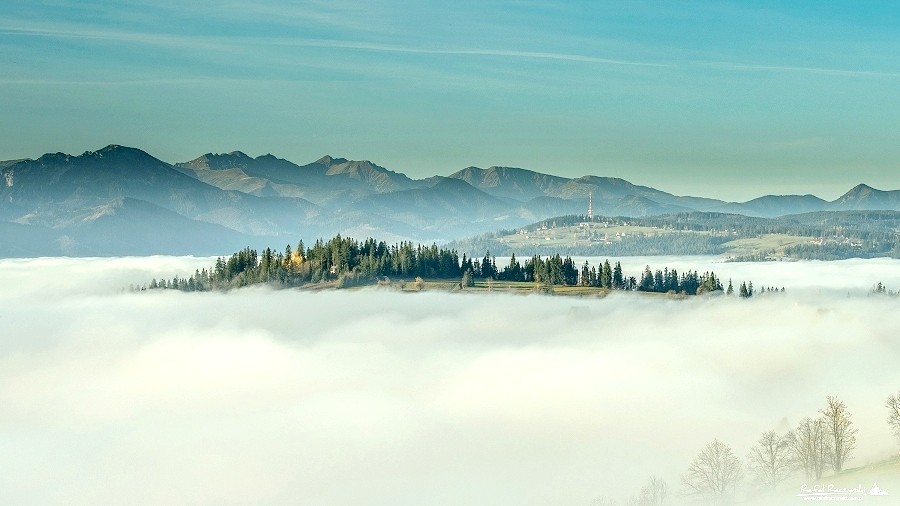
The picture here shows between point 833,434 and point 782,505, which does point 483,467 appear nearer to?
point 833,434

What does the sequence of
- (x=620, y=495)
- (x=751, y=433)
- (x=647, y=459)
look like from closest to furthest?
(x=620, y=495), (x=647, y=459), (x=751, y=433)

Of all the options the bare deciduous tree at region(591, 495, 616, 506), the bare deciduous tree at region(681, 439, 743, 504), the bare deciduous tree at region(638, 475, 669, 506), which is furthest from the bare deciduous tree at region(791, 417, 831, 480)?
the bare deciduous tree at region(591, 495, 616, 506)

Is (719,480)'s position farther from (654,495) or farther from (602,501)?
(602,501)

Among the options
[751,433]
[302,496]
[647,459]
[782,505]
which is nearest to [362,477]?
[302,496]

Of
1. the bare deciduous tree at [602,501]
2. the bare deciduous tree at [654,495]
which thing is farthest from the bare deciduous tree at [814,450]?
the bare deciduous tree at [602,501]

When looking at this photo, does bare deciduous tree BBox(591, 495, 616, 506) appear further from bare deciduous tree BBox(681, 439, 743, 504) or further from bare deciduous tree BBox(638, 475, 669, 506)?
bare deciduous tree BBox(681, 439, 743, 504)

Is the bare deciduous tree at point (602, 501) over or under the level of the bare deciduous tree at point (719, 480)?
under

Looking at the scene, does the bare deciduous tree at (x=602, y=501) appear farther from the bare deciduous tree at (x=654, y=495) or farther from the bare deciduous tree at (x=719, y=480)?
the bare deciduous tree at (x=719, y=480)

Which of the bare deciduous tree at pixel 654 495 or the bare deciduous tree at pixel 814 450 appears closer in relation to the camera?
the bare deciduous tree at pixel 654 495

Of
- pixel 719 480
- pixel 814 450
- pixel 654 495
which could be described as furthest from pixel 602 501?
pixel 814 450
